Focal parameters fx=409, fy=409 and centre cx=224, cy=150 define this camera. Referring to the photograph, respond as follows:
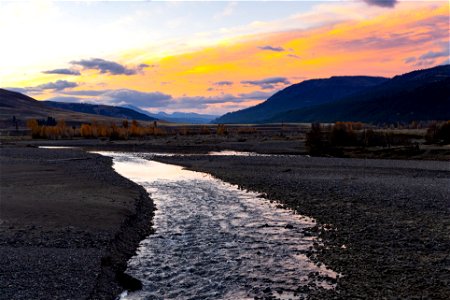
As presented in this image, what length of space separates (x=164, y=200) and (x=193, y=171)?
19.1 metres

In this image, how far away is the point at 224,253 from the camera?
1694 cm

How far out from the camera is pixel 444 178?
121 ft

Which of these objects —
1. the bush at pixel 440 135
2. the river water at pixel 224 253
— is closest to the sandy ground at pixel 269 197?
the river water at pixel 224 253

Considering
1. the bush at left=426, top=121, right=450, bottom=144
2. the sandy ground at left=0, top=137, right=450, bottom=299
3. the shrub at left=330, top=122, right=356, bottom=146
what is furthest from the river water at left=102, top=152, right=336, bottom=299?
the bush at left=426, top=121, right=450, bottom=144

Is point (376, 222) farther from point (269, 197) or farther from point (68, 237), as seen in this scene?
point (68, 237)

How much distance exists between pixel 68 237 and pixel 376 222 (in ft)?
48.4

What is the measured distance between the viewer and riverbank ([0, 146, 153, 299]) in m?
12.4

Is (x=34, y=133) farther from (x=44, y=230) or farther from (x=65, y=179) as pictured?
(x=44, y=230)

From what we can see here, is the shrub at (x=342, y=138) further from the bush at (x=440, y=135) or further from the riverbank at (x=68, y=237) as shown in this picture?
the riverbank at (x=68, y=237)

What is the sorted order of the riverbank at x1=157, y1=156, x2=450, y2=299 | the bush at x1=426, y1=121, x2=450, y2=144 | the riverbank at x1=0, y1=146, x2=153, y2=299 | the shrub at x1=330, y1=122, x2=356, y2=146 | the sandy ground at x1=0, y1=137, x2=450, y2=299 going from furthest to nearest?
the shrub at x1=330, y1=122, x2=356, y2=146, the bush at x1=426, y1=121, x2=450, y2=144, the riverbank at x1=157, y1=156, x2=450, y2=299, the sandy ground at x1=0, y1=137, x2=450, y2=299, the riverbank at x1=0, y1=146, x2=153, y2=299

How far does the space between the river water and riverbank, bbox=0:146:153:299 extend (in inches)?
33.3

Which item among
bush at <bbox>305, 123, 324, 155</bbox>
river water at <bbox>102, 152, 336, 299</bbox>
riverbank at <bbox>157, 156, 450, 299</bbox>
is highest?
bush at <bbox>305, 123, 324, 155</bbox>

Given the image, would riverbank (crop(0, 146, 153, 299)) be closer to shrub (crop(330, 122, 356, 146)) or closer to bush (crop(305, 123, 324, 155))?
bush (crop(305, 123, 324, 155))

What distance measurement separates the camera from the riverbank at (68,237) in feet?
40.8
